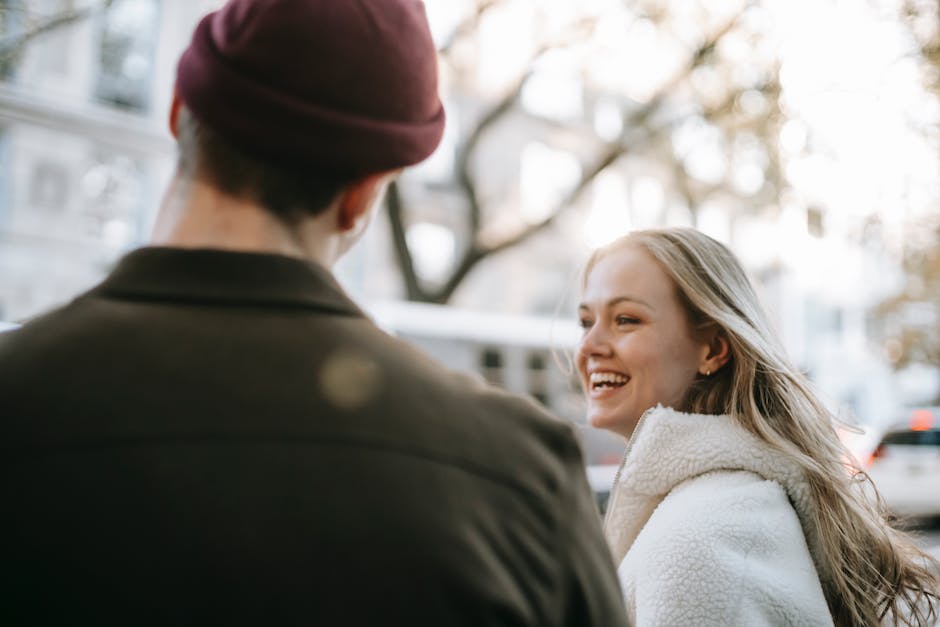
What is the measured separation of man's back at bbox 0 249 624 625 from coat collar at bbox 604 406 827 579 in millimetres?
1151

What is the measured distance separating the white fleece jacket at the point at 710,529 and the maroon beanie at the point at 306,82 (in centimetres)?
116

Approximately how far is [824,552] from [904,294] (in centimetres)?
2523

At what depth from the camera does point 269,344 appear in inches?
36.9

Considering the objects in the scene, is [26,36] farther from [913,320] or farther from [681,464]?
[913,320]

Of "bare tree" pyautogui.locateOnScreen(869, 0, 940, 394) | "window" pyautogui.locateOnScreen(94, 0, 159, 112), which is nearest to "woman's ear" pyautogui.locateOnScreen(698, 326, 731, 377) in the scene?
"bare tree" pyautogui.locateOnScreen(869, 0, 940, 394)

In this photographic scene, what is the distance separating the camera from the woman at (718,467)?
182 centimetres

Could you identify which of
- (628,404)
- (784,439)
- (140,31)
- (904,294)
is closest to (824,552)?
(784,439)

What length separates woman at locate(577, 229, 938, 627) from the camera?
5.98ft

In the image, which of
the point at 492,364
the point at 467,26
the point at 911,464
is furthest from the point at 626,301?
the point at 911,464

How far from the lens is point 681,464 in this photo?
2.11 metres

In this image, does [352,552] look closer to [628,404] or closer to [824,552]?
[824,552]

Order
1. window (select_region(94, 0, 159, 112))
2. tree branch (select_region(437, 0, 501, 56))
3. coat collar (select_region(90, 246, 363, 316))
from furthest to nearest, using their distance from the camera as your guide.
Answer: window (select_region(94, 0, 159, 112)) < tree branch (select_region(437, 0, 501, 56)) < coat collar (select_region(90, 246, 363, 316))

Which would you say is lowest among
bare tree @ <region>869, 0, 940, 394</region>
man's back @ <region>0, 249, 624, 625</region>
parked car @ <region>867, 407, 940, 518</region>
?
bare tree @ <region>869, 0, 940, 394</region>

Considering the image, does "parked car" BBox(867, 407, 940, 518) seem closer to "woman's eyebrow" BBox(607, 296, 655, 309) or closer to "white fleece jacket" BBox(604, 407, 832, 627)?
"woman's eyebrow" BBox(607, 296, 655, 309)
